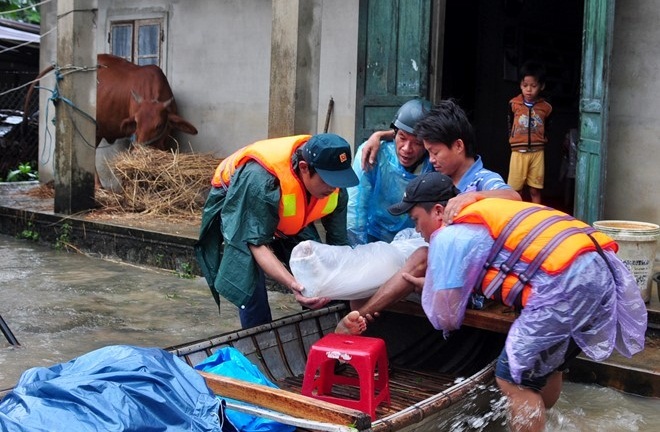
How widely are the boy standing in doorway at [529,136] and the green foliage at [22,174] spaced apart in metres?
9.48

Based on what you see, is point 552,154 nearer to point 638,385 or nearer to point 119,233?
point 119,233

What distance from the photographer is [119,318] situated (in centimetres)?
734

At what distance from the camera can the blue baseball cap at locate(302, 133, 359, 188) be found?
455 cm

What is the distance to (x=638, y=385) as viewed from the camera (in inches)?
221

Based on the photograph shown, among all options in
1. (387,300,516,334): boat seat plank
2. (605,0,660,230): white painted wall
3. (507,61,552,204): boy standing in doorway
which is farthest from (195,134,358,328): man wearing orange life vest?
(507,61,552,204): boy standing in doorway

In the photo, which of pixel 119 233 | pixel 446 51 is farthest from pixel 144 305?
pixel 446 51

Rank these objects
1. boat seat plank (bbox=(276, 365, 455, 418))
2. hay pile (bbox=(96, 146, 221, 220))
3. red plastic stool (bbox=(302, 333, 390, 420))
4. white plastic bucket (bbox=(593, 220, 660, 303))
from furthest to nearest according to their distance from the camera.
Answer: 1. hay pile (bbox=(96, 146, 221, 220))
2. white plastic bucket (bbox=(593, 220, 660, 303))
3. boat seat plank (bbox=(276, 365, 455, 418))
4. red plastic stool (bbox=(302, 333, 390, 420))

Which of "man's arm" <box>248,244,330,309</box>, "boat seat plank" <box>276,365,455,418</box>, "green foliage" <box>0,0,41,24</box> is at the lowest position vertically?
"boat seat plank" <box>276,365,455,418</box>

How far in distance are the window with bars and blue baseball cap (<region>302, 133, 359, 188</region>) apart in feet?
26.3

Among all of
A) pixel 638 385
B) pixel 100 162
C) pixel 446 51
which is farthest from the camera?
pixel 100 162

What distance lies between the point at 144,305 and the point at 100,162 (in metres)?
5.53

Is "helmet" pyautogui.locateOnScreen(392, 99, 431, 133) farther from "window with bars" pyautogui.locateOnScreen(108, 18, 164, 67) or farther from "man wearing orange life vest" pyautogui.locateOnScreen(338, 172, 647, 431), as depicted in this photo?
"window with bars" pyautogui.locateOnScreen(108, 18, 164, 67)

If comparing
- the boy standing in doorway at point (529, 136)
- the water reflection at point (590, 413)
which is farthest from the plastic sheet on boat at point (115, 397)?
the boy standing in doorway at point (529, 136)

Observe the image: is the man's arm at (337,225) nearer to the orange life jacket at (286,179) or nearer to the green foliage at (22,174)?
the orange life jacket at (286,179)
